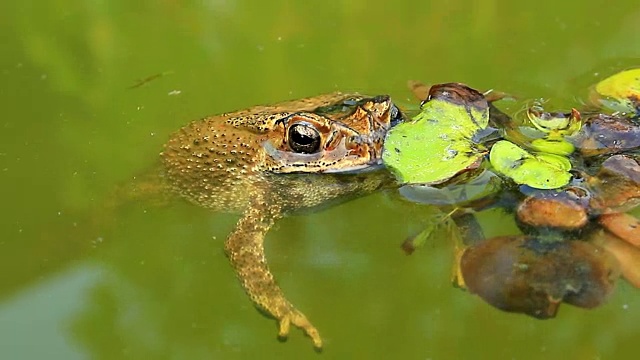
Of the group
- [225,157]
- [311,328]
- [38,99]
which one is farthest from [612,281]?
[38,99]

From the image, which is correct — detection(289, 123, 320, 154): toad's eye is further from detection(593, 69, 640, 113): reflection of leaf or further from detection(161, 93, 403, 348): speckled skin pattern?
detection(593, 69, 640, 113): reflection of leaf

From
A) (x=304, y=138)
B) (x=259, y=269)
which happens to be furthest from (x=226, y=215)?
(x=304, y=138)

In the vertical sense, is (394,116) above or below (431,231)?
above

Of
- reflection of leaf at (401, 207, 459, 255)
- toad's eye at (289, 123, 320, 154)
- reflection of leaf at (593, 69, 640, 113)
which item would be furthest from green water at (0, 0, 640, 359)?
toad's eye at (289, 123, 320, 154)

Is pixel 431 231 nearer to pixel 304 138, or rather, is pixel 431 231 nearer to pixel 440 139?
pixel 440 139

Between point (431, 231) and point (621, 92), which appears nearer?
point (431, 231)

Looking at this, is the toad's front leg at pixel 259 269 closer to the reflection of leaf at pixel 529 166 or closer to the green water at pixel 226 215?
the green water at pixel 226 215
